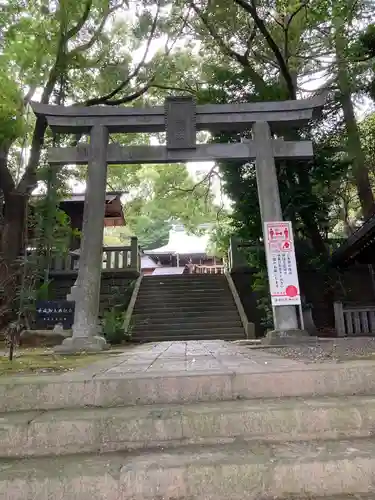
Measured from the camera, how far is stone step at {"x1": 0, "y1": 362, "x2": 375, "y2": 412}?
246 cm

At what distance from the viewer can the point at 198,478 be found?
1.82m

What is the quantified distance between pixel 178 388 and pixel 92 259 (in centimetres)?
462

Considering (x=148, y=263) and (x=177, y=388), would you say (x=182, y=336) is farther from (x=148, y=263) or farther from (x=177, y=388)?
(x=148, y=263)

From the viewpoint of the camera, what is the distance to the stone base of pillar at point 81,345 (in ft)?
19.6

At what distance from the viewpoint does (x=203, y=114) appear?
7.39m

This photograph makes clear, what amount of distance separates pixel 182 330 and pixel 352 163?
699 cm

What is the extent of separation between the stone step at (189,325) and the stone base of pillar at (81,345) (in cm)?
547

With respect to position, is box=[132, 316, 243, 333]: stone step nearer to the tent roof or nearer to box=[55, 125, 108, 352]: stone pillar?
box=[55, 125, 108, 352]: stone pillar

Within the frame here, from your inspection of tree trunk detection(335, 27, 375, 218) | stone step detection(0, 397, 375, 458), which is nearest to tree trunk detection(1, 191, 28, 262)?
stone step detection(0, 397, 375, 458)

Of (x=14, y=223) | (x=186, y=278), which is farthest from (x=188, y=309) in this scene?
(x=14, y=223)

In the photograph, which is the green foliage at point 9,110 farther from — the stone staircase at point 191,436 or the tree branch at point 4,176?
the stone staircase at point 191,436

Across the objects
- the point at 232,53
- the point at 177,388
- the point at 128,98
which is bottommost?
the point at 177,388

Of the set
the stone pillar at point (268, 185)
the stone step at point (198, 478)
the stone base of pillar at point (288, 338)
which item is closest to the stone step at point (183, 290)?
the stone pillar at point (268, 185)

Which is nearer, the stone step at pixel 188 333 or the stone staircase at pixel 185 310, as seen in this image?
the stone step at pixel 188 333
